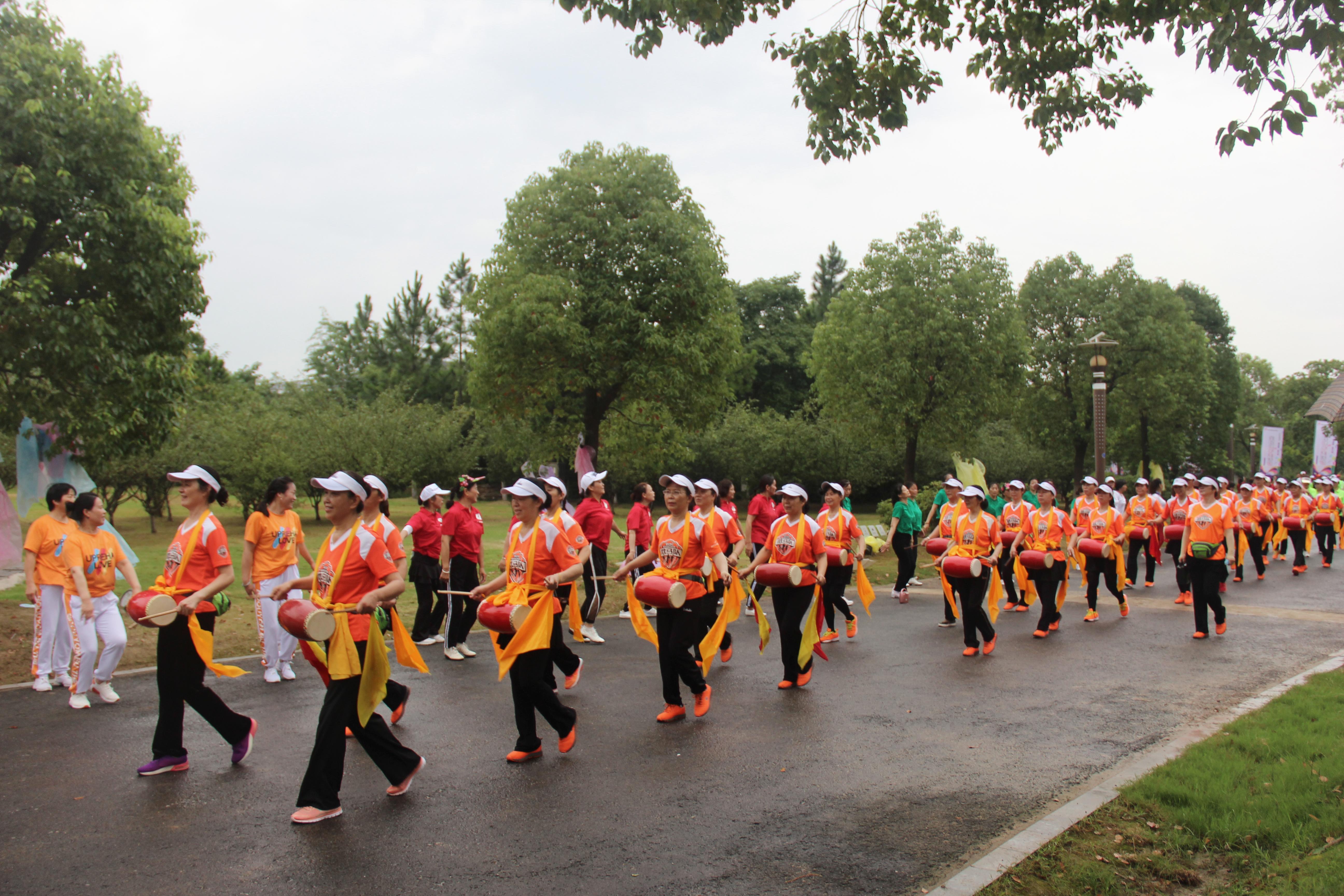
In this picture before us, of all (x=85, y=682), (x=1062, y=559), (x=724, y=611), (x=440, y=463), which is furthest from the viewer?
(x=440, y=463)

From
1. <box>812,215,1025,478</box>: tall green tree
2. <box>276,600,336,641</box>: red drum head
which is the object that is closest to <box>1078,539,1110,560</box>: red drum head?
Result: <box>276,600,336,641</box>: red drum head

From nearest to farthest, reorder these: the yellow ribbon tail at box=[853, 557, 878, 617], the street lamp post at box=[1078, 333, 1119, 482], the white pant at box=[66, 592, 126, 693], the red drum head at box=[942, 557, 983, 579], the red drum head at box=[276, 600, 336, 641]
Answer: the red drum head at box=[276, 600, 336, 641] → the white pant at box=[66, 592, 126, 693] → the red drum head at box=[942, 557, 983, 579] → the yellow ribbon tail at box=[853, 557, 878, 617] → the street lamp post at box=[1078, 333, 1119, 482]

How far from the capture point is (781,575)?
801 centimetres

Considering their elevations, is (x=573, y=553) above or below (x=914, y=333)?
below

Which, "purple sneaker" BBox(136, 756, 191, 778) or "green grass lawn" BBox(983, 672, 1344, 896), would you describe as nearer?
"green grass lawn" BBox(983, 672, 1344, 896)

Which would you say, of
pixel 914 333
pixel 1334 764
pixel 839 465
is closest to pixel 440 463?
pixel 839 465

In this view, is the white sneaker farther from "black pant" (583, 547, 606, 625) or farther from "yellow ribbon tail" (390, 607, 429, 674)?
"black pant" (583, 547, 606, 625)

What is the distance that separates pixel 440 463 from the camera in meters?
36.4

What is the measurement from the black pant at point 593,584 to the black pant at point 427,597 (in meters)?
1.60

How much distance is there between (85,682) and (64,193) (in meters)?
5.17

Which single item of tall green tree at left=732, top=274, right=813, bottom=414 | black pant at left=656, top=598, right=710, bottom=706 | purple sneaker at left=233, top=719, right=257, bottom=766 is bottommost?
purple sneaker at left=233, top=719, right=257, bottom=766

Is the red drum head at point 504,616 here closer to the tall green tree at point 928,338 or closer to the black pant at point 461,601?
the black pant at point 461,601

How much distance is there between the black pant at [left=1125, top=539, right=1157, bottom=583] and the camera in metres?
15.4

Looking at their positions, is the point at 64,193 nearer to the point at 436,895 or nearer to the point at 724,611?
the point at 724,611
